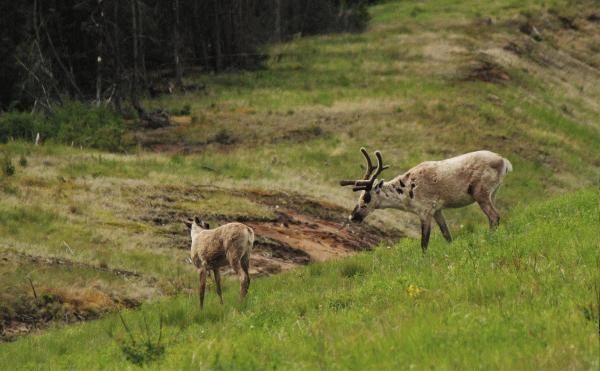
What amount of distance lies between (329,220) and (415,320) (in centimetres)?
1324

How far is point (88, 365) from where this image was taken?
247 inches

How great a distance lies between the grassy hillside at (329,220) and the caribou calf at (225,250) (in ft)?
1.74

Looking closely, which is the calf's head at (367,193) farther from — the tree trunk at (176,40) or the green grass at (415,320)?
the tree trunk at (176,40)

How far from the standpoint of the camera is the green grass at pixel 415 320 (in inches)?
173

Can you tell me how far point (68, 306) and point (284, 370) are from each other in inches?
294

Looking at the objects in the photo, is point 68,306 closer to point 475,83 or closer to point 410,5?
point 475,83

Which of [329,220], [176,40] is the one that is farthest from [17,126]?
[329,220]

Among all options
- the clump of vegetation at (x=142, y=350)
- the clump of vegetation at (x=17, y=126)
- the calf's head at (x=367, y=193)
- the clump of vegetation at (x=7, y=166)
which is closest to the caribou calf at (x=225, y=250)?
the clump of vegetation at (x=142, y=350)

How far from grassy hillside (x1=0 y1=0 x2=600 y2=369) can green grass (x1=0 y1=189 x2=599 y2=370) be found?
0.10ft

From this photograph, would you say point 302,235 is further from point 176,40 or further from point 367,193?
point 176,40

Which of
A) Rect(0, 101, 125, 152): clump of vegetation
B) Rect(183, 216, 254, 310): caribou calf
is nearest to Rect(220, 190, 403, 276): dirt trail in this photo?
Rect(183, 216, 254, 310): caribou calf

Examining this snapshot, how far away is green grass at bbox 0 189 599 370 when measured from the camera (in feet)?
14.4

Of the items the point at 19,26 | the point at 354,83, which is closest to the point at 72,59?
the point at 19,26

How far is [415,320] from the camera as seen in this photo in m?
5.21
